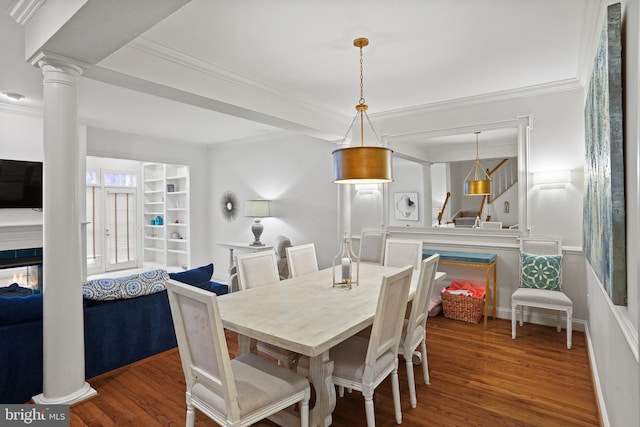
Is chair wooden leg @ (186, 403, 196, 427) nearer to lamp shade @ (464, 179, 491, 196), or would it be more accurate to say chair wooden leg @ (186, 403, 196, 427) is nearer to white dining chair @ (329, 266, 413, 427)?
white dining chair @ (329, 266, 413, 427)

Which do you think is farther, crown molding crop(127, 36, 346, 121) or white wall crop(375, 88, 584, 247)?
white wall crop(375, 88, 584, 247)

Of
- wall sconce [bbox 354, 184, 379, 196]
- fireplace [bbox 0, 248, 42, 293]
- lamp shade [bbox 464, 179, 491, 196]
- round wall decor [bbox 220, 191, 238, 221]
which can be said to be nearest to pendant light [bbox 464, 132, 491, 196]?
lamp shade [bbox 464, 179, 491, 196]

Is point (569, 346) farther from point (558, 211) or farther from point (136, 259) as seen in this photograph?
point (136, 259)

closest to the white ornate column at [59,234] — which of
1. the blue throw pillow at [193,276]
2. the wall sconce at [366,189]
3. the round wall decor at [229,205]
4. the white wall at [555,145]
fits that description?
the blue throw pillow at [193,276]

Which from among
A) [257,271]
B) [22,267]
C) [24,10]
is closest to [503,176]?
[257,271]

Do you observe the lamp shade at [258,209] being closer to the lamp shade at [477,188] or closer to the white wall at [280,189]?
the white wall at [280,189]

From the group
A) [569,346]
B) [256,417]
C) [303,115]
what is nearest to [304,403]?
[256,417]

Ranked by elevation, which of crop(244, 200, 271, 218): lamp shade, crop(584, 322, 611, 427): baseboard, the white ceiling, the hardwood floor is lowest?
the hardwood floor

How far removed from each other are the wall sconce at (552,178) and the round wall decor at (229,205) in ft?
16.0

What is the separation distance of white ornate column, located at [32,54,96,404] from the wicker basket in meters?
3.57

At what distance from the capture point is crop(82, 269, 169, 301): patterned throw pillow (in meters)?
2.77

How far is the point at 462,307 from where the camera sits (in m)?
4.10

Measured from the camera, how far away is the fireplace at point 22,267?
4496 mm

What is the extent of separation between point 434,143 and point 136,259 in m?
6.97
